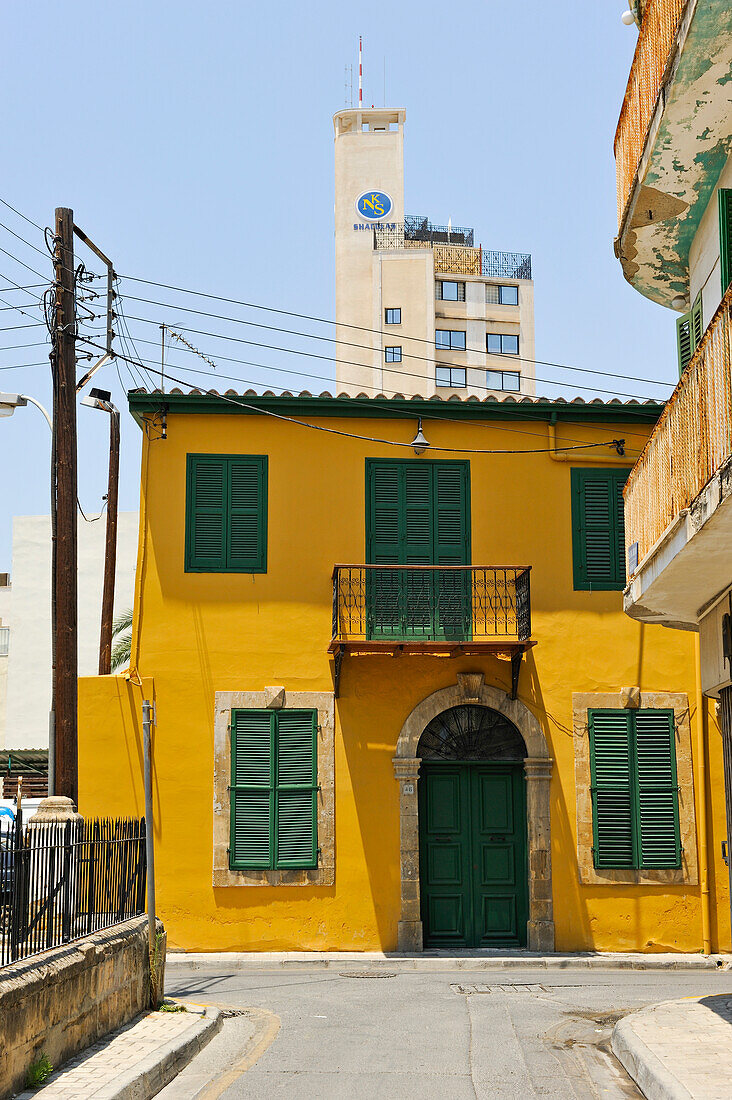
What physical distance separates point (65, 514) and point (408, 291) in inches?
2480

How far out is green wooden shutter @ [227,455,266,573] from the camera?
1770cm

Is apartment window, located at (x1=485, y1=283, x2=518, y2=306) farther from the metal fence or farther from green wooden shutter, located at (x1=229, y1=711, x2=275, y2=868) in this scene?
the metal fence

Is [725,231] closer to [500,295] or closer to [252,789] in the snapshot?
[252,789]

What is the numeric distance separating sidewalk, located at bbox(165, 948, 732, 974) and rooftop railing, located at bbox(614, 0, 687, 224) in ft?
30.5

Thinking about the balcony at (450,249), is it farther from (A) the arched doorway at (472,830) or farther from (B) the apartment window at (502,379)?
(A) the arched doorway at (472,830)

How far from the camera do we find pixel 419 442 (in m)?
17.9

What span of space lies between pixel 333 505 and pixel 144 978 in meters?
8.12

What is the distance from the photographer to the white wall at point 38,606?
4569 cm

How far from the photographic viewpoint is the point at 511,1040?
1064 centimetres

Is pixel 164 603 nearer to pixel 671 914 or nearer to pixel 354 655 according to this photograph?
pixel 354 655

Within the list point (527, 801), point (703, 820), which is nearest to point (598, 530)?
point (527, 801)

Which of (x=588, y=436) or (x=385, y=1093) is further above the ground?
(x=588, y=436)

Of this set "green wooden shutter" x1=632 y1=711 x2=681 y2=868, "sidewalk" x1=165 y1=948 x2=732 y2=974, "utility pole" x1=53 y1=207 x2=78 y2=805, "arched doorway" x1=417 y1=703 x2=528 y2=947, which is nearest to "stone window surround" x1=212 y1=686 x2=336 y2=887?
"sidewalk" x1=165 y1=948 x2=732 y2=974

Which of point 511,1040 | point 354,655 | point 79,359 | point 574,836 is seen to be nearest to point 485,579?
point 354,655
